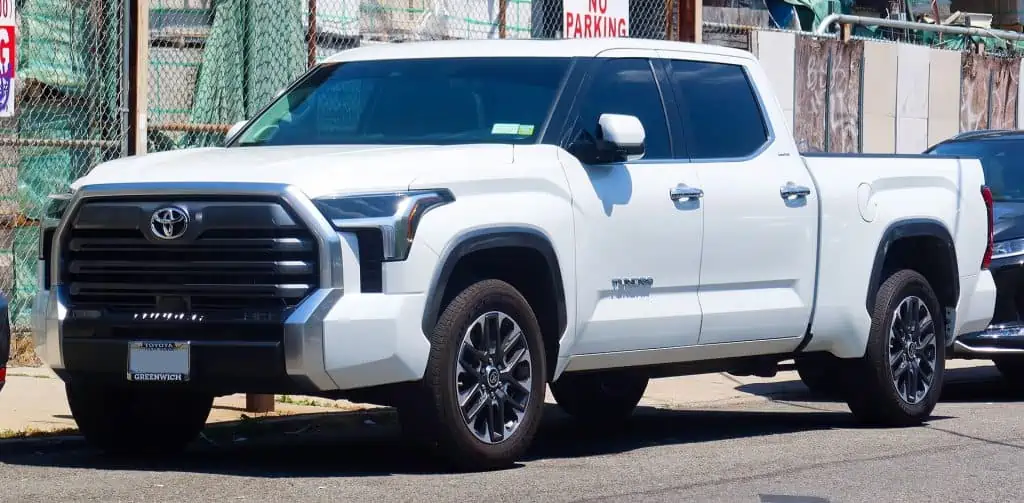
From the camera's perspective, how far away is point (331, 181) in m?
7.33

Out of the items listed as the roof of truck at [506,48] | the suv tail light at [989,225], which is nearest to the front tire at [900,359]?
the suv tail light at [989,225]

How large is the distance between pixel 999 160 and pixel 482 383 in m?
6.99

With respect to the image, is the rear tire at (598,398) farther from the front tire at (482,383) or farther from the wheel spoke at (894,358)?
the front tire at (482,383)

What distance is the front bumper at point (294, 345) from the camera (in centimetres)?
721

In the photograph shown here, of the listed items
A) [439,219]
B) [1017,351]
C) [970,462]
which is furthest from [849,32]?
[439,219]

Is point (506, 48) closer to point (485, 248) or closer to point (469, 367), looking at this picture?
point (485, 248)

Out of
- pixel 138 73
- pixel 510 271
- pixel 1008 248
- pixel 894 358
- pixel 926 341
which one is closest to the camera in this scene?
pixel 510 271

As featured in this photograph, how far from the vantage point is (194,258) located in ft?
24.4

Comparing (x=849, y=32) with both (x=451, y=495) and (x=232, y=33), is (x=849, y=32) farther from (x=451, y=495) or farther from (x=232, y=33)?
(x=451, y=495)

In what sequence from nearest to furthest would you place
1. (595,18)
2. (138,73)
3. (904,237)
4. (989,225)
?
(904,237) < (989,225) < (138,73) < (595,18)

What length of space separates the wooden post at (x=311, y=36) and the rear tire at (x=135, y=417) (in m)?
5.29

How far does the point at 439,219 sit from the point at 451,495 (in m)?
1.16

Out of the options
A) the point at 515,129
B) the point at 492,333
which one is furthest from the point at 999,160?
the point at 492,333

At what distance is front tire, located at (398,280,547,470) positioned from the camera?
7.54m
